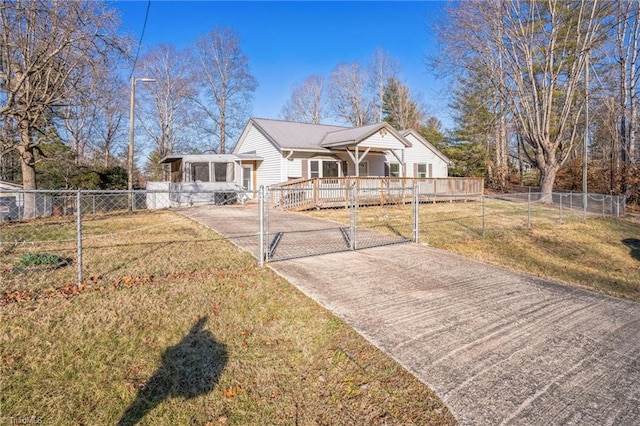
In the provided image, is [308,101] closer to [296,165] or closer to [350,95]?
[350,95]

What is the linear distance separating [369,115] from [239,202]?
24524mm

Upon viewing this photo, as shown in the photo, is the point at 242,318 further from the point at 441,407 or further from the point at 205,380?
the point at 441,407

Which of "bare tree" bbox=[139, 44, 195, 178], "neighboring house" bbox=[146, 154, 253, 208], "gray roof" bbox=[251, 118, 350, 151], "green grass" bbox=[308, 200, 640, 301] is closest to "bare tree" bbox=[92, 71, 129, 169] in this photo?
"bare tree" bbox=[139, 44, 195, 178]

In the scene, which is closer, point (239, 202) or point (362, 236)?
point (362, 236)

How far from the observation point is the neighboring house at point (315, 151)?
1834 centimetres

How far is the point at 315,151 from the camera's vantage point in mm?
18656

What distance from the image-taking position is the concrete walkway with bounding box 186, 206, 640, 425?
275cm

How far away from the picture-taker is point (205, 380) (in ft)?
9.92

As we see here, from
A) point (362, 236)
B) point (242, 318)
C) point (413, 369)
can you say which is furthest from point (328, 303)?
point (362, 236)

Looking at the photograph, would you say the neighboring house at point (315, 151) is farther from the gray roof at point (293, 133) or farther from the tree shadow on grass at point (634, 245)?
the tree shadow on grass at point (634, 245)

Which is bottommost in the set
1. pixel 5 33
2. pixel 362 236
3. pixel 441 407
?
pixel 441 407

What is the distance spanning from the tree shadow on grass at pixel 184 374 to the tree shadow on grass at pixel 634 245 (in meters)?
11.4

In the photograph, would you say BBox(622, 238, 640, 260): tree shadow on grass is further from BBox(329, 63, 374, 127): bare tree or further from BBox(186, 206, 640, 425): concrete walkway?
BBox(329, 63, 374, 127): bare tree

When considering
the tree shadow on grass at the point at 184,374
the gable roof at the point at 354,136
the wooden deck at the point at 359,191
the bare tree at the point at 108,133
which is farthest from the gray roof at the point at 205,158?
the tree shadow on grass at the point at 184,374
